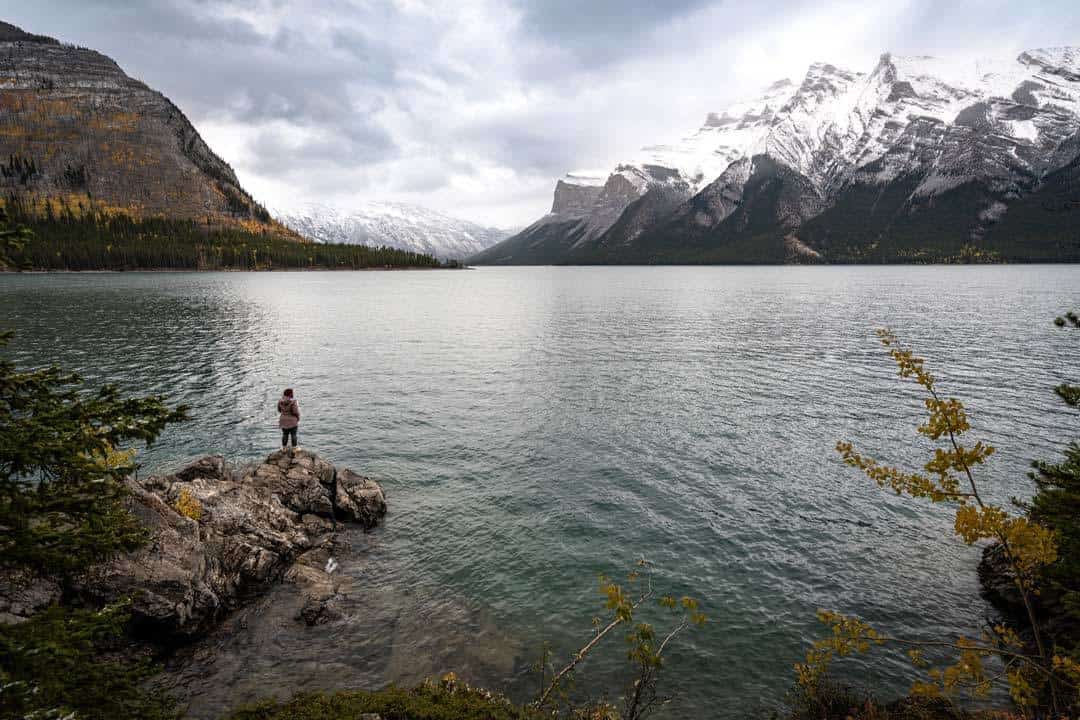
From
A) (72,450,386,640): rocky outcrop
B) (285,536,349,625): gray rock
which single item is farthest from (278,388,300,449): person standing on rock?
(285,536,349,625): gray rock

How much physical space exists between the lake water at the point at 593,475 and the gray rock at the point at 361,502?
3.65ft

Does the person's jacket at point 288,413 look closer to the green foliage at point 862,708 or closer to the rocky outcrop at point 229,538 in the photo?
the rocky outcrop at point 229,538

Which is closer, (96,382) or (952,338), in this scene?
(96,382)

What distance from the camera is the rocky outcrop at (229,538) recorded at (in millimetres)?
15008

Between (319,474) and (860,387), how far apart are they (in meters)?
43.3

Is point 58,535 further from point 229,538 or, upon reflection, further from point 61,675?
point 229,538

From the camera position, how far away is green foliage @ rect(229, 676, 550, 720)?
38.0 feet

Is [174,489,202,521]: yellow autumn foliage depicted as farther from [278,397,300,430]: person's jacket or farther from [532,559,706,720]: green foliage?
[532,559,706,720]: green foliage

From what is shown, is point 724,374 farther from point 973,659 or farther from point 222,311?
point 222,311

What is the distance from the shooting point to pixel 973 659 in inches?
296

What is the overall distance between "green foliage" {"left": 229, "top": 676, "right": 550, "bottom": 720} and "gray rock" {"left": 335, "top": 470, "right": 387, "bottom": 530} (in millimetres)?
10684

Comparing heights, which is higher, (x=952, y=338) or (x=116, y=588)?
(x=952, y=338)

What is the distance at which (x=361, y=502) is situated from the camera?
77.4ft

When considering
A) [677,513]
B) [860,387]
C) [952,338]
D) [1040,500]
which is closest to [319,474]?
[677,513]
